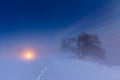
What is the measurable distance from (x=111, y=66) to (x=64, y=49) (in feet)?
4.98

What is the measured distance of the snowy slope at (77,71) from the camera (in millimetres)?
5777

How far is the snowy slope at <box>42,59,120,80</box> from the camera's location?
578cm

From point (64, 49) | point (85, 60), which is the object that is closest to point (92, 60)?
point (85, 60)

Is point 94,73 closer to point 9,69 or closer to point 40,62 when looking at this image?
point 40,62

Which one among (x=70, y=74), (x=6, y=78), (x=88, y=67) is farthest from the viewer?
(x=88, y=67)

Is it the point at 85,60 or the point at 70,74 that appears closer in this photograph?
the point at 70,74

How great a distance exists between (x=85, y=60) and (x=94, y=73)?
89 cm

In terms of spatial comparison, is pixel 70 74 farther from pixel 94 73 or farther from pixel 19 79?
pixel 19 79

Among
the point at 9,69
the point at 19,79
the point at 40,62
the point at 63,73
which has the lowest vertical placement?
the point at 19,79

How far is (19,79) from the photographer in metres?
5.18

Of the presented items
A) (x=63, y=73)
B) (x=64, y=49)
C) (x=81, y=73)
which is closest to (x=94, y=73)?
(x=81, y=73)

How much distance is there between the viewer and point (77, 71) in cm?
646

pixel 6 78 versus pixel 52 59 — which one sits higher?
pixel 52 59

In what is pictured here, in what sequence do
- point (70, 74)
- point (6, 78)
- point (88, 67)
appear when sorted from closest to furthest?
point (6, 78)
point (70, 74)
point (88, 67)
